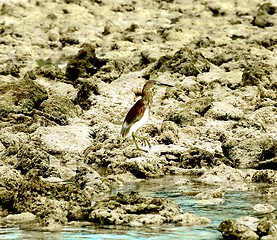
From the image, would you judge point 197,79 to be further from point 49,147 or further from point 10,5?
point 10,5

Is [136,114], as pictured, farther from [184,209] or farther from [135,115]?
[184,209]

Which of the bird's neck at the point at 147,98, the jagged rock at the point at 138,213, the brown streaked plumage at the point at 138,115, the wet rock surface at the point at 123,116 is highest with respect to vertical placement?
the jagged rock at the point at 138,213

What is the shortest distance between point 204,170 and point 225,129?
2463mm

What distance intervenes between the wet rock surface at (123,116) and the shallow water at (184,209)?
227 mm

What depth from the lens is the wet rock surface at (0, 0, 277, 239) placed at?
378 inches

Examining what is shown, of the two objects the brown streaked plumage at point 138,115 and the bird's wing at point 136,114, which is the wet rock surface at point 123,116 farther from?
the bird's wing at point 136,114

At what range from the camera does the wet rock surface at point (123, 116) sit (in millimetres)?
9609

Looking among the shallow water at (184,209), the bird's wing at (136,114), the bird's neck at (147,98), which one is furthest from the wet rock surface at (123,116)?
the bird's neck at (147,98)

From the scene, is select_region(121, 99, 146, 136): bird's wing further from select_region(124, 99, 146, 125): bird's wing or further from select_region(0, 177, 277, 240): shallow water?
select_region(0, 177, 277, 240): shallow water

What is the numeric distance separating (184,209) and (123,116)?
6.83m

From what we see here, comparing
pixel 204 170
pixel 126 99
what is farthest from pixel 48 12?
pixel 204 170

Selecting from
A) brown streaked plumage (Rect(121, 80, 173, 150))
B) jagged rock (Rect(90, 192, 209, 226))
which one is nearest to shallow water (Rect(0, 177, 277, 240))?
jagged rock (Rect(90, 192, 209, 226))

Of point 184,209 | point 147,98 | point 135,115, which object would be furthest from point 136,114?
point 184,209

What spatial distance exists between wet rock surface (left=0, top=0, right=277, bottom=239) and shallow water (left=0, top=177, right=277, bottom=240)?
227 mm
